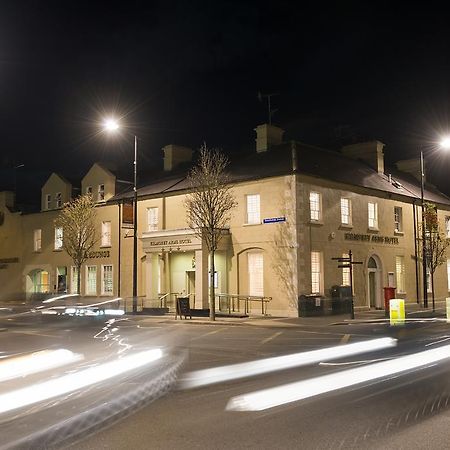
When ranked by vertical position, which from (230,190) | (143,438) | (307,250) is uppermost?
(230,190)

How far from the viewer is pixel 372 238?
104 feet

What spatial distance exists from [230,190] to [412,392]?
21789 millimetres

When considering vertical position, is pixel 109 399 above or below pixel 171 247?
below

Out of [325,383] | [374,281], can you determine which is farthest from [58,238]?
[325,383]

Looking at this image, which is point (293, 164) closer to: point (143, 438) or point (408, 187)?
point (408, 187)

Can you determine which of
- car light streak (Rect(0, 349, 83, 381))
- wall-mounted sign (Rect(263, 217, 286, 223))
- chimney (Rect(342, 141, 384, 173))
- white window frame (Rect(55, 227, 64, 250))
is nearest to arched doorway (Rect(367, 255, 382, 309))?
chimney (Rect(342, 141, 384, 173))

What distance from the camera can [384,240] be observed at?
107 feet

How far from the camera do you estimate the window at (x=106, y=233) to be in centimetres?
3660

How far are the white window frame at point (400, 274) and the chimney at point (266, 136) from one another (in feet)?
32.4

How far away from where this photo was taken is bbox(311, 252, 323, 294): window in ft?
92.7

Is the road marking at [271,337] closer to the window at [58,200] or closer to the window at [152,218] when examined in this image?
the window at [152,218]

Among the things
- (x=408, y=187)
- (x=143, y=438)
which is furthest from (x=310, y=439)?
(x=408, y=187)

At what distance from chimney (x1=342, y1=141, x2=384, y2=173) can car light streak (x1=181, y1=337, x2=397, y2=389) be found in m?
21.9

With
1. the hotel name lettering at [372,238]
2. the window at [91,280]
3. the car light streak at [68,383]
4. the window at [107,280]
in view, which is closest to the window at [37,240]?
the window at [91,280]
